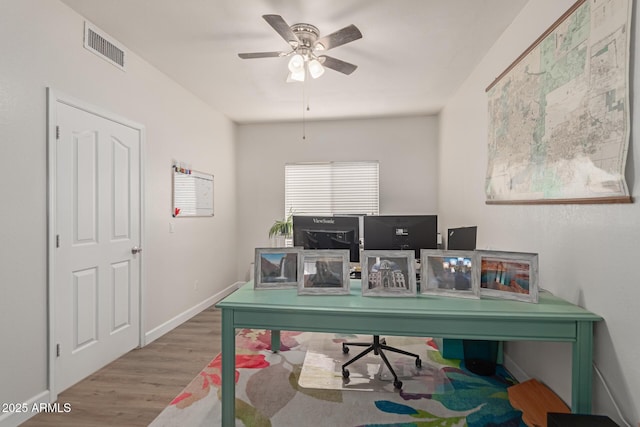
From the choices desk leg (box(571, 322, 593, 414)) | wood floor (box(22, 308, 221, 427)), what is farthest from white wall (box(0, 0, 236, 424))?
desk leg (box(571, 322, 593, 414))

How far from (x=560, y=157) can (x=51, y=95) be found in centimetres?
318

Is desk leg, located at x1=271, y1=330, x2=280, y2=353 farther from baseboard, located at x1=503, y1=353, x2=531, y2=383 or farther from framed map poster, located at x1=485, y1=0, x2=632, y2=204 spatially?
framed map poster, located at x1=485, y1=0, x2=632, y2=204

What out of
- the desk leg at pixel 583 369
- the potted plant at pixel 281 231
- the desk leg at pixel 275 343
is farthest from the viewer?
the potted plant at pixel 281 231

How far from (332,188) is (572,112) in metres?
3.62

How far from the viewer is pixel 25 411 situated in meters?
1.96

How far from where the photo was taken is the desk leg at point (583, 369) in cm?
148

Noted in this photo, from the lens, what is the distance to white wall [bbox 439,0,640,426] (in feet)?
4.44

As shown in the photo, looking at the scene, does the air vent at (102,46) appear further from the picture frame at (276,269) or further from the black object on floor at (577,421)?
the black object on floor at (577,421)

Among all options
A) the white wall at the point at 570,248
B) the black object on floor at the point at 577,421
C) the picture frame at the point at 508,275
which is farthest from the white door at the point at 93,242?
the white wall at the point at 570,248

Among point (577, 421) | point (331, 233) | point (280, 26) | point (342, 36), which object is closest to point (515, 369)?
point (577, 421)

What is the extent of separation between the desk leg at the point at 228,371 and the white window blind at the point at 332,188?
3.51 metres

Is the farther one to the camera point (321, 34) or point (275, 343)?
point (275, 343)

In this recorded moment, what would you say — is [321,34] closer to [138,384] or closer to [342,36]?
[342,36]

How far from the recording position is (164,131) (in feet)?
11.1
